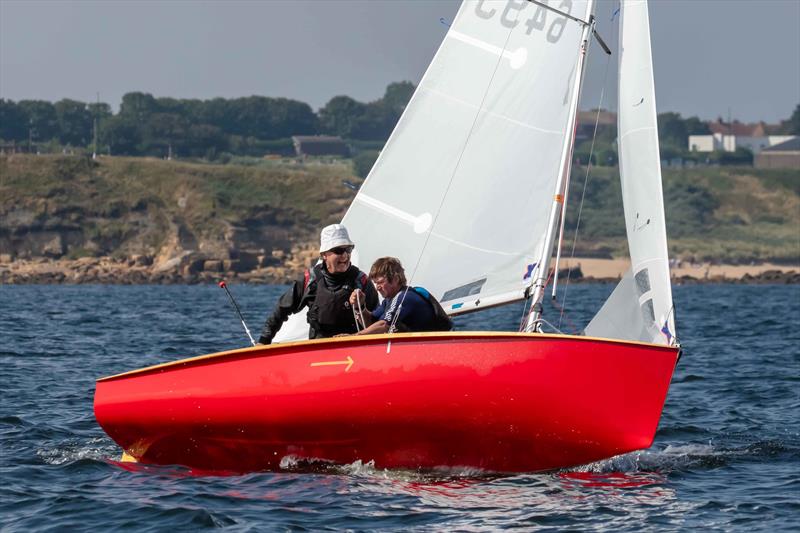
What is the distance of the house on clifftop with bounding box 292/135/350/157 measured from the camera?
167 m

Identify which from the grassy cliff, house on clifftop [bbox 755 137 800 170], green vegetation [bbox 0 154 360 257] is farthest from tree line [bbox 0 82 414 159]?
house on clifftop [bbox 755 137 800 170]

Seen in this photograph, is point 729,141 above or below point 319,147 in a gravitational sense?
above

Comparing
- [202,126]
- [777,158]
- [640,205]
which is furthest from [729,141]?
[640,205]

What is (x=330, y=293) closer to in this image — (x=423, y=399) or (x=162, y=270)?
(x=423, y=399)

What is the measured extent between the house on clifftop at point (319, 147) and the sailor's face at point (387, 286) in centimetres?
15520

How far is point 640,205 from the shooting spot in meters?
10.9

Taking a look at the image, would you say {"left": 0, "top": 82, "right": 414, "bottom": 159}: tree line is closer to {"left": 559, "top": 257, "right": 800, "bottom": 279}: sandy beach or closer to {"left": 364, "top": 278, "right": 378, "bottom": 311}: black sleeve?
{"left": 559, "top": 257, "right": 800, "bottom": 279}: sandy beach

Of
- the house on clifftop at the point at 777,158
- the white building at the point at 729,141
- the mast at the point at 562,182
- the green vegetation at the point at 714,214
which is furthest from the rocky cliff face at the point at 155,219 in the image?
the white building at the point at 729,141

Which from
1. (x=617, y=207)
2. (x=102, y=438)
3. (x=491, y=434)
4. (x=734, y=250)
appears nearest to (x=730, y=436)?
(x=491, y=434)

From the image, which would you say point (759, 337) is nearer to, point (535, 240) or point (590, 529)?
point (535, 240)

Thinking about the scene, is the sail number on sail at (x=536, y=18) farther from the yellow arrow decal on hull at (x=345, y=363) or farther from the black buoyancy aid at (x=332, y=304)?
the yellow arrow decal on hull at (x=345, y=363)

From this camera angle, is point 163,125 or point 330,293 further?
point 163,125

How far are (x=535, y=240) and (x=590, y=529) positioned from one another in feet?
10.5

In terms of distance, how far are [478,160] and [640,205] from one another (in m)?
1.63
